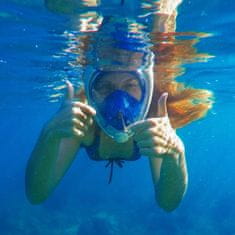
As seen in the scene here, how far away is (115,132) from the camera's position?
552 centimetres

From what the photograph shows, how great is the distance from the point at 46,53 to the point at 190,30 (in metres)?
6.18

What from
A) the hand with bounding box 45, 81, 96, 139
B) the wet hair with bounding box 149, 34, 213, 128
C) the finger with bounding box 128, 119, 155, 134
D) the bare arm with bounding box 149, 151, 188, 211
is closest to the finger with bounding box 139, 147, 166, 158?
the finger with bounding box 128, 119, 155, 134

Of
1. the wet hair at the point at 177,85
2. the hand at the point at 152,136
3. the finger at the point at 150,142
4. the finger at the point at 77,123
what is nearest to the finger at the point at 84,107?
the finger at the point at 77,123

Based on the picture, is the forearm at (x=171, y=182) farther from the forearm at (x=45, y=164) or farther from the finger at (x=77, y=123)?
the forearm at (x=45, y=164)

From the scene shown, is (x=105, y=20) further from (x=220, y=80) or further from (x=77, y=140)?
(x=220, y=80)

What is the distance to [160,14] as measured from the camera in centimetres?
785

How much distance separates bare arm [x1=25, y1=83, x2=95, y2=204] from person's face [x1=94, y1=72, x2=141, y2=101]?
855 mm

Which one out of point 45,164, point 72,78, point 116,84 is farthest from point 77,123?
point 72,78

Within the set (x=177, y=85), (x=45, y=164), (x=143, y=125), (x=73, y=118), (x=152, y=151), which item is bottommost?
(x=45, y=164)

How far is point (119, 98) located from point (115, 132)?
652mm

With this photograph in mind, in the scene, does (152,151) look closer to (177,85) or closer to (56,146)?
(56,146)

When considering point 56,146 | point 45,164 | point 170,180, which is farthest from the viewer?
point 170,180

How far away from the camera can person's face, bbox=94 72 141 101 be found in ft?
20.4

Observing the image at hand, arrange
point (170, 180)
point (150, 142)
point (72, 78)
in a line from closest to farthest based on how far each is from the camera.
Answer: point (150, 142) → point (170, 180) → point (72, 78)
